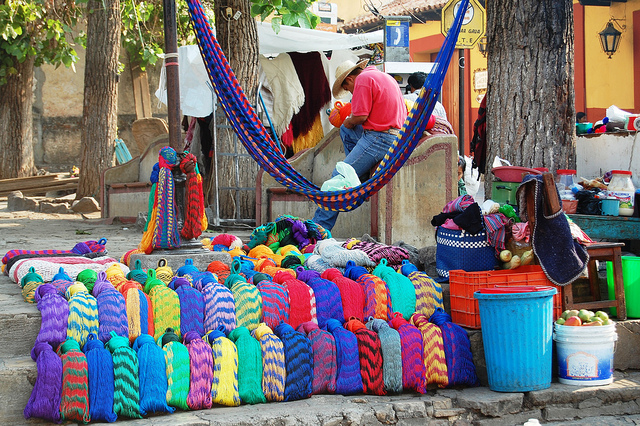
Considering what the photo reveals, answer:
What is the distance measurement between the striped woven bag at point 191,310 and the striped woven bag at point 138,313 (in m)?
0.16

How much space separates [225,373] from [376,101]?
2.94m

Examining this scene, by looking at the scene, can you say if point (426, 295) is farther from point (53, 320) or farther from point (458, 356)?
point (53, 320)

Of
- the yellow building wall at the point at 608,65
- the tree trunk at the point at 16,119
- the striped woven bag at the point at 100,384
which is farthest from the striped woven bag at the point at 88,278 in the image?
the yellow building wall at the point at 608,65

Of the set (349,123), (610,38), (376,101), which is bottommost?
(349,123)

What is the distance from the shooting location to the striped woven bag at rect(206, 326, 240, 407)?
10.3ft

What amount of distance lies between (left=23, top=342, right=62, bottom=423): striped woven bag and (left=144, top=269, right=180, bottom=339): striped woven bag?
59 centimetres

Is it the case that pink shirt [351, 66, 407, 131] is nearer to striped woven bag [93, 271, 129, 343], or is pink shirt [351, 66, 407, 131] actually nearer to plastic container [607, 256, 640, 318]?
plastic container [607, 256, 640, 318]

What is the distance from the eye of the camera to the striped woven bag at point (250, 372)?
3.21m

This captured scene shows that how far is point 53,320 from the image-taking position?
10.4ft

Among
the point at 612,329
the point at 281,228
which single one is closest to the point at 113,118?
the point at 281,228

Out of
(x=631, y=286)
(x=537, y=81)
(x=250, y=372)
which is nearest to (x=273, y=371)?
(x=250, y=372)

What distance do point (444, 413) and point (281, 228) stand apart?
249 centimetres

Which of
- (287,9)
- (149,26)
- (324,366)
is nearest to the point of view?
(324,366)

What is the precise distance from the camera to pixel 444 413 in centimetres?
324
